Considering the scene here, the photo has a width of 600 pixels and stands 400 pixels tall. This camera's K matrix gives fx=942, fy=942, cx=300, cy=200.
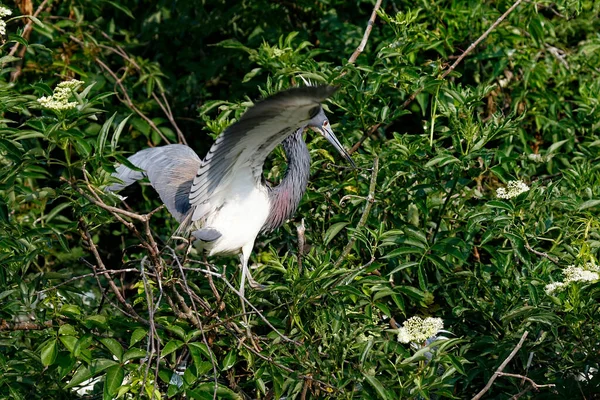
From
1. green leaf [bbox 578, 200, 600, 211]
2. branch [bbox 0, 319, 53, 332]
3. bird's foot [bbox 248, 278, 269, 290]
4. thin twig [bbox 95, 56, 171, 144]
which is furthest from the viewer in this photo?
thin twig [bbox 95, 56, 171, 144]

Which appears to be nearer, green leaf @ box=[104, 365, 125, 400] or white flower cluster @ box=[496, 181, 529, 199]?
green leaf @ box=[104, 365, 125, 400]

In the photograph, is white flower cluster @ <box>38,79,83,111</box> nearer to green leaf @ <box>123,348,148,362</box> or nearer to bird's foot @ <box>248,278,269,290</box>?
green leaf @ <box>123,348,148,362</box>

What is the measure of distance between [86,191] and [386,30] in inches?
76.8

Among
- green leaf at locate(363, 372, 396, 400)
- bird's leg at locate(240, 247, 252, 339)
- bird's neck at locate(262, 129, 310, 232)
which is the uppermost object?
bird's neck at locate(262, 129, 310, 232)

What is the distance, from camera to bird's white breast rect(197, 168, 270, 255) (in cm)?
348

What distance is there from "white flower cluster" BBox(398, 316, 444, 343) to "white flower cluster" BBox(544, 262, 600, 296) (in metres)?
0.40

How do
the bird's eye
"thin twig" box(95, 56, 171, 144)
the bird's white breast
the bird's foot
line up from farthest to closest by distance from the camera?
1. "thin twig" box(95, 56, 171, 144)
2. the bird's white breast
3. the bird's foot
4. the bird's eye

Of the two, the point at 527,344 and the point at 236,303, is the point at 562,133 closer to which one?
the point at 527,344

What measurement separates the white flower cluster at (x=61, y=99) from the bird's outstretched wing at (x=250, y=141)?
0.53 meters

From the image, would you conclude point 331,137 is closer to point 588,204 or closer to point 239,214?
point 239,214

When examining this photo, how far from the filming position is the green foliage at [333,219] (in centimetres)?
278

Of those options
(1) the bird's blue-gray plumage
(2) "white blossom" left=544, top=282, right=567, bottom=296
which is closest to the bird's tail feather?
(1) the bird's blue-gray plumage

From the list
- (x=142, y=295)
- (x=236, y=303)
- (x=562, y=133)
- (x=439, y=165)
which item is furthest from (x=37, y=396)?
(x=562, y=133)

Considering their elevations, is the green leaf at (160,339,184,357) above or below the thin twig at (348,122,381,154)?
below
